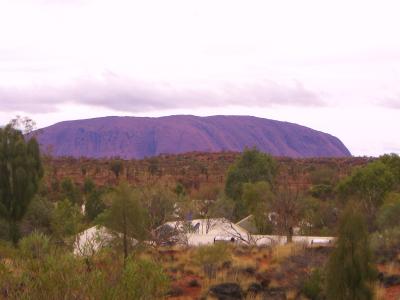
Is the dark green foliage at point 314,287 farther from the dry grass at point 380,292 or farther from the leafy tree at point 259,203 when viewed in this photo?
the leafy tree at point 259,203

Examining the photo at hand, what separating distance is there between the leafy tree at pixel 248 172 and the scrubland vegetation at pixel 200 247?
0.31ft

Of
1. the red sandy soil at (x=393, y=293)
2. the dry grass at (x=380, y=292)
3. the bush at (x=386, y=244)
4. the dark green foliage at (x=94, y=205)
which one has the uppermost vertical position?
the dark green foliage at (x=94, y=205)

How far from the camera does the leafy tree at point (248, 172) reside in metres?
53.1

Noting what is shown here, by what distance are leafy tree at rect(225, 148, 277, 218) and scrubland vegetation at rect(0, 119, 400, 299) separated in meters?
0.09

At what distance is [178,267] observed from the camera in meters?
27.4

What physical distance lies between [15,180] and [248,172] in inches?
1088

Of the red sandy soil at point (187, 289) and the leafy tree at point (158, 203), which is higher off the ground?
the leafy tree at point (158, 203)

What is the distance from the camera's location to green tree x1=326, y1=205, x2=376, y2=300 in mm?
14508

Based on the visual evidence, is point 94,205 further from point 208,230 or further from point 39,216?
point 39,216

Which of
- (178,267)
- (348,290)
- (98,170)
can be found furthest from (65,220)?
(98,170)

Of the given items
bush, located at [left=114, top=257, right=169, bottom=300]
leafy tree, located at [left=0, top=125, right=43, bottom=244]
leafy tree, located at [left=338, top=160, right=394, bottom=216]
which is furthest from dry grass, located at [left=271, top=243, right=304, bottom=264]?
bush, located at [left=114, top=257, right=169, bottom=300]

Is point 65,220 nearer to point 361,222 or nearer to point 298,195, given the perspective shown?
point 298,195

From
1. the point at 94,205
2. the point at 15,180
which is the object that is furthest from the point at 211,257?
the point at 94,205

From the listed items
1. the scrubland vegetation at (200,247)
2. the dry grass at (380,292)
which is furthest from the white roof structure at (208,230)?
the dry grass at (380,292)
